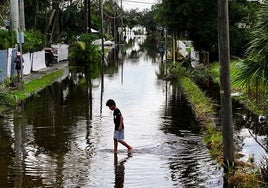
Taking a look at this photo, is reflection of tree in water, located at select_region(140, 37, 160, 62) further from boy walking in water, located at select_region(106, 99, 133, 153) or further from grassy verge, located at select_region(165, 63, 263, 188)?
boy walking in water, located at select_region(106, 99, 133, 153)

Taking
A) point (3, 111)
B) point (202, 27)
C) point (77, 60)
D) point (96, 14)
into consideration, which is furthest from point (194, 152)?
point (96, 14)

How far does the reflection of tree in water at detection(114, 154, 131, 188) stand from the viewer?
1038 centimetres

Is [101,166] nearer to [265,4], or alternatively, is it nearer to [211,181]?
[211,181]

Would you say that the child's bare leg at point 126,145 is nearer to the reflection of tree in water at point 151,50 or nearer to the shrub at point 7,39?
the shrub at point 7,39

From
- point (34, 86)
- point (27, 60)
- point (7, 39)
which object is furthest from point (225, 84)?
point (27, 60)

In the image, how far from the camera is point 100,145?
13.8 meters

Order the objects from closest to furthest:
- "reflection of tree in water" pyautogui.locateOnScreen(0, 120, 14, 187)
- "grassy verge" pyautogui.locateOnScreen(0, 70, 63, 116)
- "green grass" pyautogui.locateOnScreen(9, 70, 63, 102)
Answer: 1. "reflection of tree in water" pyautogui.locateOnScreen(0, 120, 14, 187)
2. "grassy verge" pyautogui.locateOnScreen(0, 70, 63, 116)
3. "green grass" pyautogui.locateOnScreen(9, 70, 63, 102)

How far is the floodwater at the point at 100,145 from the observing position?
35.0 ft

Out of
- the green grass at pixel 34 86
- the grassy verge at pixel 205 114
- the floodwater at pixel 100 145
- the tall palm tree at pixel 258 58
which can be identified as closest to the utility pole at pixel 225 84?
the floodwater at pixel 100 145

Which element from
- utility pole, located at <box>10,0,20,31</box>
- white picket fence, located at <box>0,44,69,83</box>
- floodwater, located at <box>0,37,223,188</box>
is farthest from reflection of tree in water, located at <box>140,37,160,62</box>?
floodwater, located at <box>0,37,223,188</box>

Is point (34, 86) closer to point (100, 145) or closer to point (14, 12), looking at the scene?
point (14, 12)

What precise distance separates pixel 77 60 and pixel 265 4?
3632 centimetres

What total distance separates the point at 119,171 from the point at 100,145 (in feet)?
8.59

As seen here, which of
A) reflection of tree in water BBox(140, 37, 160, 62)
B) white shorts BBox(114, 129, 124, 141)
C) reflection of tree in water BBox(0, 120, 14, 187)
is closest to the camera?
reflection of tree in water BBox(0, 120, 14, 187)
